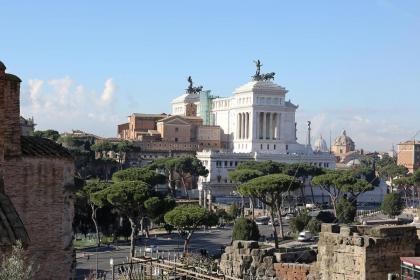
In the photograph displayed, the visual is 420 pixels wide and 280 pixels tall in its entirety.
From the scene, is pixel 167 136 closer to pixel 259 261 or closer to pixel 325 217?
pixel 325 217

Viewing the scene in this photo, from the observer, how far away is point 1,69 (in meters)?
8.11

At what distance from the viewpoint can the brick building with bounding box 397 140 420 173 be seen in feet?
342

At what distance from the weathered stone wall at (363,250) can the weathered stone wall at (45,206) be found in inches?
301

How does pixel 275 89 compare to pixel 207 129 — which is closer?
pixel 275 89

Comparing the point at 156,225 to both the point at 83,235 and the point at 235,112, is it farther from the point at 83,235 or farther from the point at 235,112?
the point at 235,112

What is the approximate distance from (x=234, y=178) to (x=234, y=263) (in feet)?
93.1

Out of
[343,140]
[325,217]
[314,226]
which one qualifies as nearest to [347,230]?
[314,226]

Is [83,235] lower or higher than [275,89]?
lower

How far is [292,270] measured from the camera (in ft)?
66.1

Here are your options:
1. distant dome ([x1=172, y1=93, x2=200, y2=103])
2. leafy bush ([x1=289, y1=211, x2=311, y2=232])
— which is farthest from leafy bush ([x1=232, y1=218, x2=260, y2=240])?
distant dome ([x1=172, y1=93, x2=200, y2=103])

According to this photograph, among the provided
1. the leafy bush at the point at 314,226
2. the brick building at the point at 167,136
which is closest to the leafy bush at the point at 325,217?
the leafy bush at the point at 314,226

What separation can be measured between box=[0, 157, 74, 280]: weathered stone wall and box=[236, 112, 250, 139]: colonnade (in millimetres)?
71599

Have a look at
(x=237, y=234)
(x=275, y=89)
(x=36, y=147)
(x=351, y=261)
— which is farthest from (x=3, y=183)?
(x=275, y=89)

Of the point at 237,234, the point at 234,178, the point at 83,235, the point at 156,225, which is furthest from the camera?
the point at 234,178
